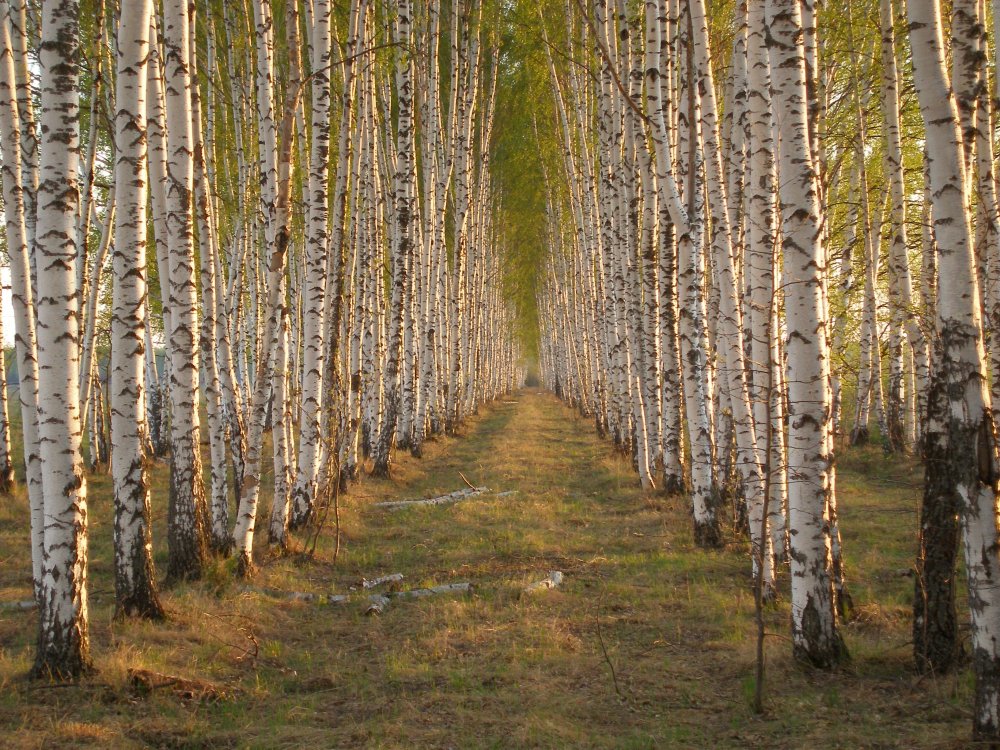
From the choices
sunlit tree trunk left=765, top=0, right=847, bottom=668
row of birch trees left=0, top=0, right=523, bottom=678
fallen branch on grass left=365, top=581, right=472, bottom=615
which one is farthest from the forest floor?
sunlit tree trunk left=765, top=0, right=847, bottom=668

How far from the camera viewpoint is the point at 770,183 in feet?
20.1

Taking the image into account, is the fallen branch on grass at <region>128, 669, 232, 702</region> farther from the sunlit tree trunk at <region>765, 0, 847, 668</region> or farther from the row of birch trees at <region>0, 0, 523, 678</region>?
the sunlit tree trunk at <region>765, 0, 847, 668</region>

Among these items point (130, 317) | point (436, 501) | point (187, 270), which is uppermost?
point (187, 270)

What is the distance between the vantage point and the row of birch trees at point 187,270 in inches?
191

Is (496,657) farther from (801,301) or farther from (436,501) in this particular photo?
(436,501)

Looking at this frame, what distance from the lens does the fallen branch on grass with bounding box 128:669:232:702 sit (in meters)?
4.92

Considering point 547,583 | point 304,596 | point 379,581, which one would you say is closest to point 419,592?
point 379,581

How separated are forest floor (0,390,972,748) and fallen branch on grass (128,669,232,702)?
2 cm

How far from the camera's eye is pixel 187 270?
7.23m

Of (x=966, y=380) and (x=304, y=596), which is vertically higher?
(x=966, y=380)

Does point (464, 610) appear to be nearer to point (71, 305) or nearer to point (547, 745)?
point (547, 745)

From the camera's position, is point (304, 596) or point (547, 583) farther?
point (547, 583)

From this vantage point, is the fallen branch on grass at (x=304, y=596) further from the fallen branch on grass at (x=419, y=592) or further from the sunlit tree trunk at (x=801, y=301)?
the sunlit tree trunk at (x=801, y=301)

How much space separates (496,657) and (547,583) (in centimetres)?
187
